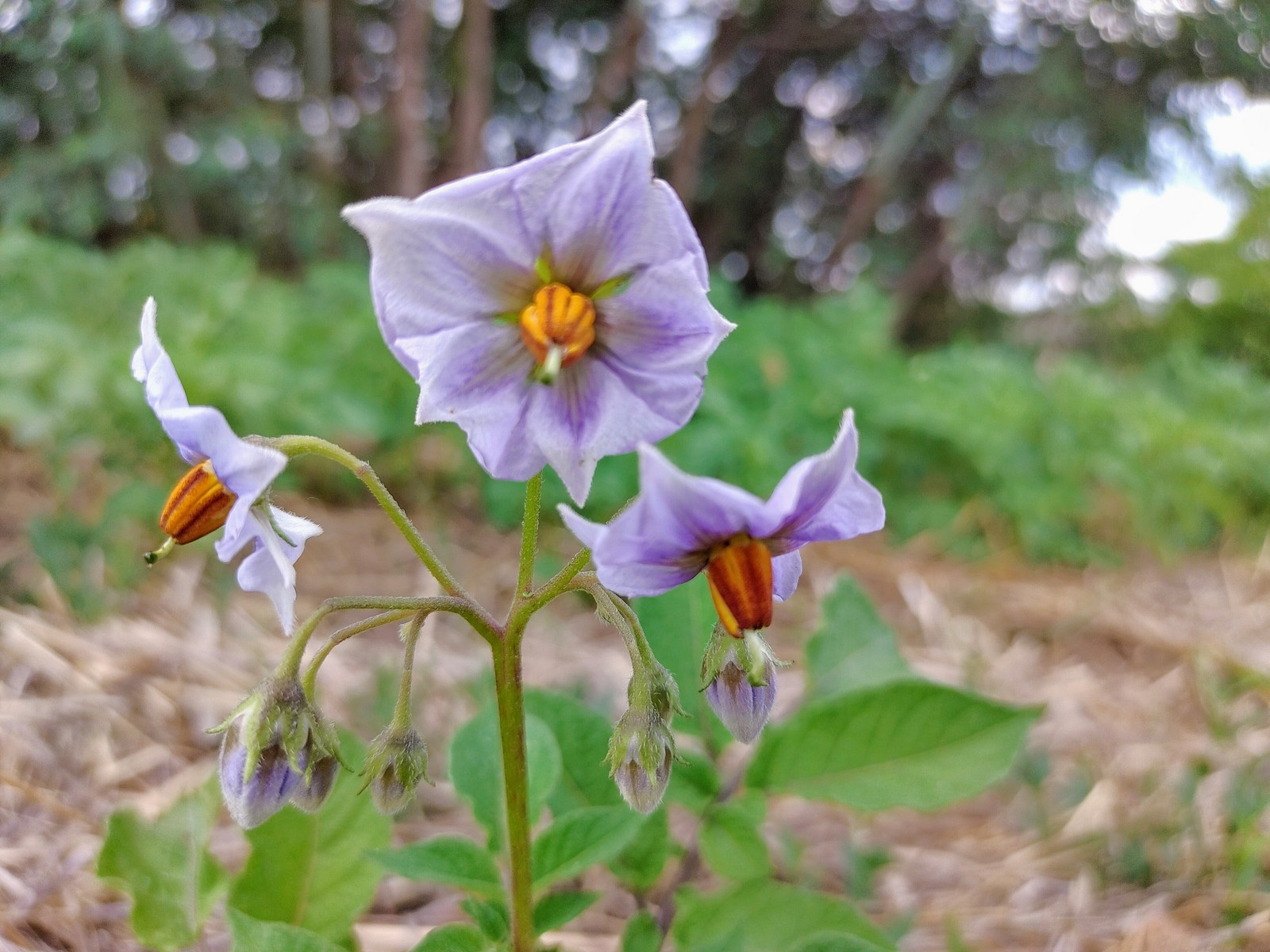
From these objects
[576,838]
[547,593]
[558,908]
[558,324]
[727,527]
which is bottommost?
[558,908]

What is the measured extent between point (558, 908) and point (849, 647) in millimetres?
769

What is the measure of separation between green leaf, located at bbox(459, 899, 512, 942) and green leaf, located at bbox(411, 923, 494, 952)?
39 mm

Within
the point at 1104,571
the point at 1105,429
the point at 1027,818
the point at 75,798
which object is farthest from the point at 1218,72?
the point at 75,798

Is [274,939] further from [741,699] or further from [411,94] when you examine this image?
[411,94]

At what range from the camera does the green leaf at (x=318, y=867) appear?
1.28 m

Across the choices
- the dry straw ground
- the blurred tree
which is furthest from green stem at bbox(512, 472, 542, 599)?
the blurred tree

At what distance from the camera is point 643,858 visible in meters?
1.34

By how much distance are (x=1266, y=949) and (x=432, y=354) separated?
1.61 m

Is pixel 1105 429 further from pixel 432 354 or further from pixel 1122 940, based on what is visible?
pixel 432 354

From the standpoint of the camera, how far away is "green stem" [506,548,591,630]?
0.99 metres

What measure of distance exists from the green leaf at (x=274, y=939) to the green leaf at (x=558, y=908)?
279 mm

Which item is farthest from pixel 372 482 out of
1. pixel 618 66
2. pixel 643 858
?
pixel 618 66

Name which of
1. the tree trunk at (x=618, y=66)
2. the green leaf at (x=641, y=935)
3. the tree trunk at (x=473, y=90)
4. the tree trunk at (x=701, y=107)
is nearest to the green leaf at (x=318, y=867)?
the green leaf at (x=641, y=935)

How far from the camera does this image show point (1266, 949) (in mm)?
1486
